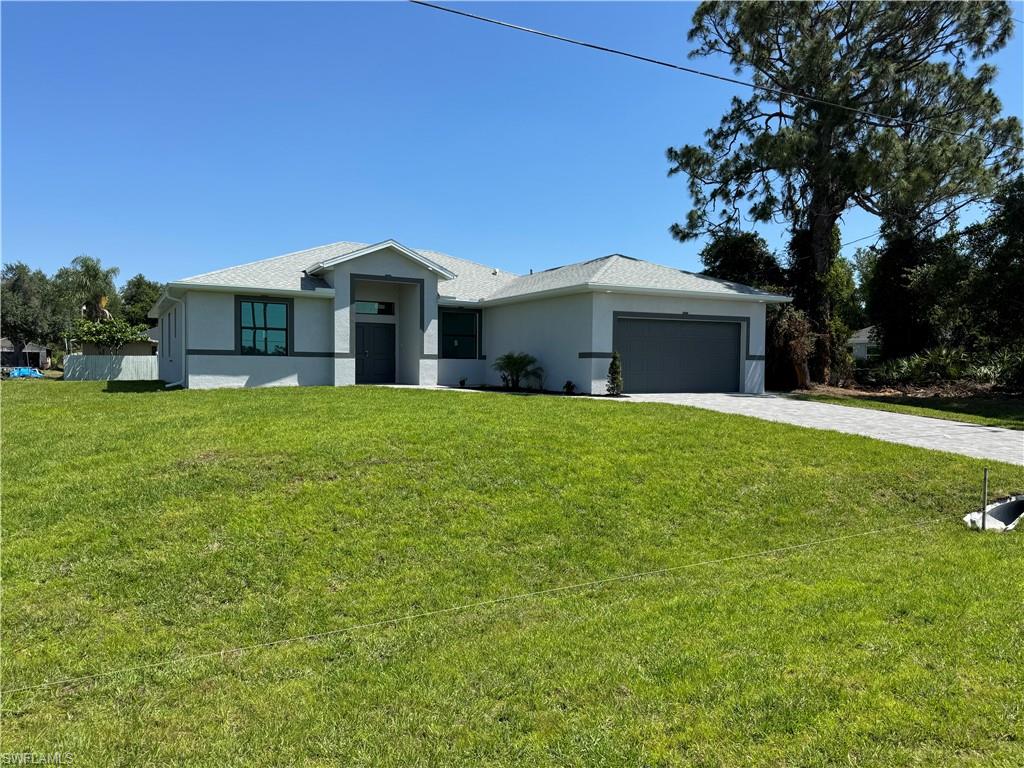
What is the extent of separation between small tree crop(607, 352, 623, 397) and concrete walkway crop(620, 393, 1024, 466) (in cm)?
48

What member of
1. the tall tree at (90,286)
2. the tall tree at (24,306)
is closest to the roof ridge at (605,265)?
the tall tree at (90,286)

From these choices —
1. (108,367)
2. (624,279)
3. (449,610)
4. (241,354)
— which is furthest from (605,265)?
(108,367)

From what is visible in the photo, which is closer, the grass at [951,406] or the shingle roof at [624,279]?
the grass at [951,406]

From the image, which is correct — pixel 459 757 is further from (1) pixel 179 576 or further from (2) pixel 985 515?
(2) pixel 985 515

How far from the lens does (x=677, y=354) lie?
18.4 meters

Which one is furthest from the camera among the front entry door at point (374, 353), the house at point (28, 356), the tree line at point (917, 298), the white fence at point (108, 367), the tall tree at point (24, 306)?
the house at point (28, 356)

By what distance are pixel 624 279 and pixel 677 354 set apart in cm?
278

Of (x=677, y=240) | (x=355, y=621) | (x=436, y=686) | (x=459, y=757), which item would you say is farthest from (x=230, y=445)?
(x=677, y=240)

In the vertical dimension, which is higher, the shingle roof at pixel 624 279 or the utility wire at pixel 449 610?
the shingle roof at pixel 624 279

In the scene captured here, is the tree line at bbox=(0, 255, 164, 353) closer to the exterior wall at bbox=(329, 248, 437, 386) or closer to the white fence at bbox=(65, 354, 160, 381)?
the white fence at bbox=(65, 354, 160, 381)

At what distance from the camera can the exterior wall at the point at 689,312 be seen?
1689cm

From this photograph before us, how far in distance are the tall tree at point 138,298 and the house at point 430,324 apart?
44.9 metres

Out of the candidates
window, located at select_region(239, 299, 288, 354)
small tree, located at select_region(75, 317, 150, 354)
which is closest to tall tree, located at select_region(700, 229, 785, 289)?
window, located at select_region(239, 299, 288, 354)

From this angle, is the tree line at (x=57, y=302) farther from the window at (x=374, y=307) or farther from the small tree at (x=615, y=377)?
the small tree at (x=615, y=377)
